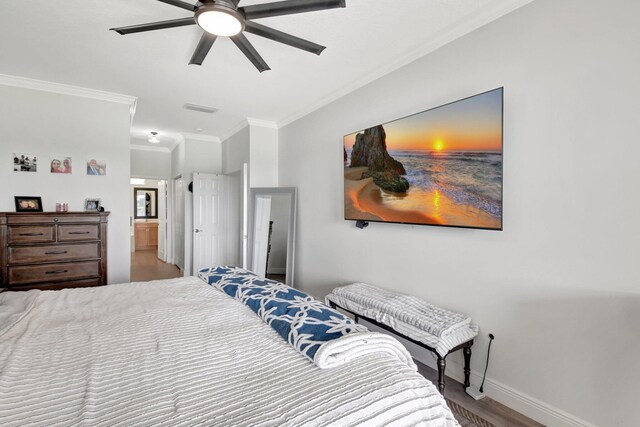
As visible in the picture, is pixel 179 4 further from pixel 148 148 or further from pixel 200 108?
pixel 148 148

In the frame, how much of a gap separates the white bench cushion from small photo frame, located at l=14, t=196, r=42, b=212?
327cm

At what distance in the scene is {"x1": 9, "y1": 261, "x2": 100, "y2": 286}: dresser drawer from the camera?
2.88 metres

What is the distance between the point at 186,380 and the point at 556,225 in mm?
2010

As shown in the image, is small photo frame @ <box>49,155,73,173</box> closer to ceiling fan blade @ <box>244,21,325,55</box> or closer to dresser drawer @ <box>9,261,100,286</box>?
dresser drawer @ <box>9,261,100,286</box>

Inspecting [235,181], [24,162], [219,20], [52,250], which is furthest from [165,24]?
[235,181]

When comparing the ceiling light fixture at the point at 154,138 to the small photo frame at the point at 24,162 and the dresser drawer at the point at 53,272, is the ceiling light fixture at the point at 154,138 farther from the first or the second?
the dresser drawer at the point at 53,272

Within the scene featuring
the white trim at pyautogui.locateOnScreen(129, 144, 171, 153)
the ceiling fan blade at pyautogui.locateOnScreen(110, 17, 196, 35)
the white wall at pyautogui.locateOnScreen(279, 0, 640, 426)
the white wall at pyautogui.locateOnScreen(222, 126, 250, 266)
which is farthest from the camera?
the white trim at pyautogui.locateOnScreen(129, 144, 171, 153)

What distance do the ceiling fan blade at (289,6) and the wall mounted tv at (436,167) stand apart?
1.12 m

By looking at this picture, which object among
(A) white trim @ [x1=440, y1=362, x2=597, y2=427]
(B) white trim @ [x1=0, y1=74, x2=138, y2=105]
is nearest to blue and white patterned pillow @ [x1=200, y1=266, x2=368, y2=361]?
(A) white trim @ [x1=440, y1=362, x2=597, y2=427]

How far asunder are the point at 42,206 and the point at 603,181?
15.5 ft

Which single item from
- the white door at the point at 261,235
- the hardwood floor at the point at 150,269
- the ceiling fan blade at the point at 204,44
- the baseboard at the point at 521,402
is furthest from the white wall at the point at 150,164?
the baseboard at the point at 521,402

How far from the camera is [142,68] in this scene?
9.60 feet

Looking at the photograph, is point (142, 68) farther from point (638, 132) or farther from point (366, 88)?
point (638, 132)

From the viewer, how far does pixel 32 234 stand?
2.93 metres
